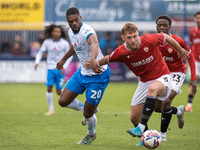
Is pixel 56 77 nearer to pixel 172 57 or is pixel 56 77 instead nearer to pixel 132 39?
pixel 172 57

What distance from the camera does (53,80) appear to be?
1176 cm

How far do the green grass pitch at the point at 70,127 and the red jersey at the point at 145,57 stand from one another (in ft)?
4.04

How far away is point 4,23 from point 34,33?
5.38 ft

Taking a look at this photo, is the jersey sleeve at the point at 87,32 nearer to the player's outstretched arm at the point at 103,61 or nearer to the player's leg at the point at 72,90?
the player's outstretched arm at the point at 103,61

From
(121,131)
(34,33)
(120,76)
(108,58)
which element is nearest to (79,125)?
(121,131)

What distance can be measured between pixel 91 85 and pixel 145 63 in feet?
3.24

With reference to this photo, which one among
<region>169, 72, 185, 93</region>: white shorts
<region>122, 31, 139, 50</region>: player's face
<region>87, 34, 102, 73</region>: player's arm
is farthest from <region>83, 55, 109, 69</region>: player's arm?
<region>169, 72, 185, 93</region>: white shorts

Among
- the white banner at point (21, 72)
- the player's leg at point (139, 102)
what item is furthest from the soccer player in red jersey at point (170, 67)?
the white banner at point (21, 72)

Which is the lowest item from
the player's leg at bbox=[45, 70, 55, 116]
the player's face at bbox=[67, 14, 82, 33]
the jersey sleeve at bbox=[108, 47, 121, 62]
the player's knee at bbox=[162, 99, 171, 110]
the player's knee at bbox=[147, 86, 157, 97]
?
the player's leg at bbox=[45, 70, 55, 116]

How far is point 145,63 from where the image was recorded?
7.08 meters

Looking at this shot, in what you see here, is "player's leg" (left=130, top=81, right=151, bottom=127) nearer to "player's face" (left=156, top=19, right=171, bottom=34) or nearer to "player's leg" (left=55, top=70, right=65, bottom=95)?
"player's face" (left=156, top=19, right=171, bottom=34)

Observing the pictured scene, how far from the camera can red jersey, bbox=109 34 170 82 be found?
6918mm

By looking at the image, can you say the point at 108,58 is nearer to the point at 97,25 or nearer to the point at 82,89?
the point at 82,89

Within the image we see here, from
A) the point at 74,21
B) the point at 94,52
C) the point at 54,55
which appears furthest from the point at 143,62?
the point at 54,55
